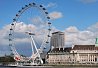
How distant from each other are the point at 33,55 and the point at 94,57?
1784 inches

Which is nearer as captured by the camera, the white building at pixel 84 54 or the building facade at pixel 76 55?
the white building at pixel 84 54

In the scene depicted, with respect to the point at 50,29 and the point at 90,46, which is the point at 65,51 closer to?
the point at 90,46

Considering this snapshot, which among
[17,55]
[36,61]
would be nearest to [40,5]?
[17,55]

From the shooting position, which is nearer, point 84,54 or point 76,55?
point 84,54

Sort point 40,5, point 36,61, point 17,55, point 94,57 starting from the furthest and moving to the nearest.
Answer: point 94,57 → point 36,61 → point 17,55 → point 40,5

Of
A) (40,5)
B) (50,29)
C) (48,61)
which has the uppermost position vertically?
(40,5)

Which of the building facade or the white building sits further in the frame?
the building facade

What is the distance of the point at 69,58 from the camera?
16962 centimetres

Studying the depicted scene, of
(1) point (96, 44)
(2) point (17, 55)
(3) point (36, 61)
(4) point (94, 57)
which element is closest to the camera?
(2) point (17, 55)

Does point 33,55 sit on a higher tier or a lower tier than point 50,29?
lower

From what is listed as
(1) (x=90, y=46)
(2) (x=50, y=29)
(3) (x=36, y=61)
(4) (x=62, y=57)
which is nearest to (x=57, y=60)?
(4) (x=62, y=57)

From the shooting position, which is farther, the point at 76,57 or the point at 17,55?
the point at 76,57

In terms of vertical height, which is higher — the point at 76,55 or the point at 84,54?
the point at 84,54

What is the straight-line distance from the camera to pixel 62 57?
17262 centimetres
